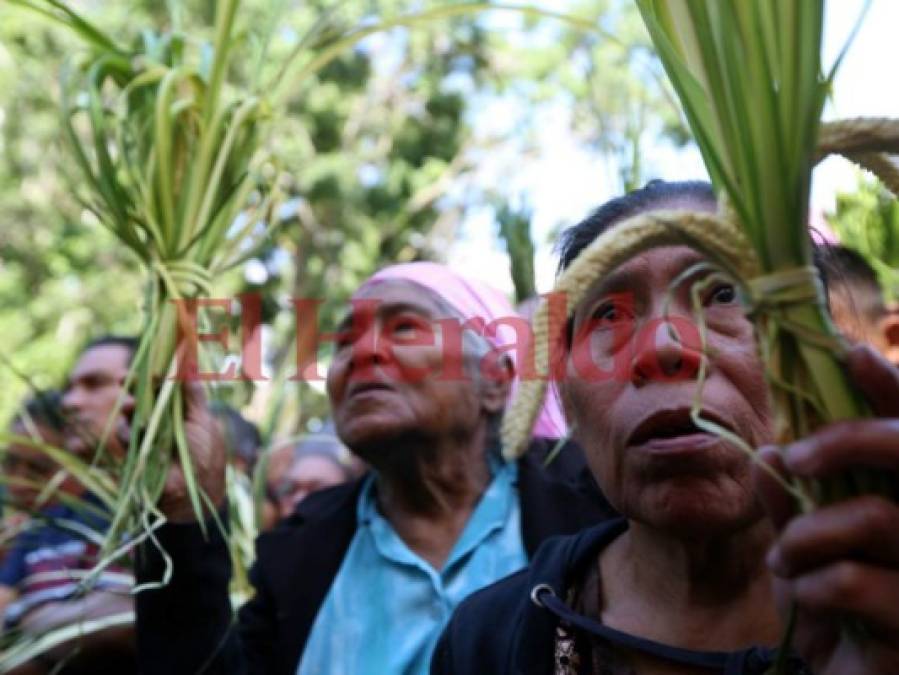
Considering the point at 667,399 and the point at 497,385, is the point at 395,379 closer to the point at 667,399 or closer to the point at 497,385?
the point at 497,385

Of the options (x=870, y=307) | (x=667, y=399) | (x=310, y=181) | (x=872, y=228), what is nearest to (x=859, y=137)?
(x=667, y=399)

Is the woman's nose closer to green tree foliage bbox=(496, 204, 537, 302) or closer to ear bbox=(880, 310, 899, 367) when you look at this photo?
ear bbox=(880, 310, 899, 367)

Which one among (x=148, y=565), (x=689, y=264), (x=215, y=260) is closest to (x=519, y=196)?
(x=215, y=260)

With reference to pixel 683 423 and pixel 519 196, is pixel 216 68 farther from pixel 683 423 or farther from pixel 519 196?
pixel 519 196

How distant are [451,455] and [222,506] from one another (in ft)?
1.86

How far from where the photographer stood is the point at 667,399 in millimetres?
1280

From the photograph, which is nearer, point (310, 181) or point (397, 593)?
point (397, 593)

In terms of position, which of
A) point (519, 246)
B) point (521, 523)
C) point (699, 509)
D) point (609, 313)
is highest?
point (519, 246)

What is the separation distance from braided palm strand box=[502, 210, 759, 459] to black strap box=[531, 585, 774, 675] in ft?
1.53

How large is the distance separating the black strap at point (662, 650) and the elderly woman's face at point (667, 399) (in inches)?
5.4

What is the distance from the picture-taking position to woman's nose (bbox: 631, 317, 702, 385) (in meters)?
1.25

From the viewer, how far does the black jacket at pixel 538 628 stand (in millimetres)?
1264

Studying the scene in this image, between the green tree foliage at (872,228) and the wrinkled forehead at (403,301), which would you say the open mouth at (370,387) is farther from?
the green tree foliage at (872,228)

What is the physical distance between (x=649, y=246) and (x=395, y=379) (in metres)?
1.59
